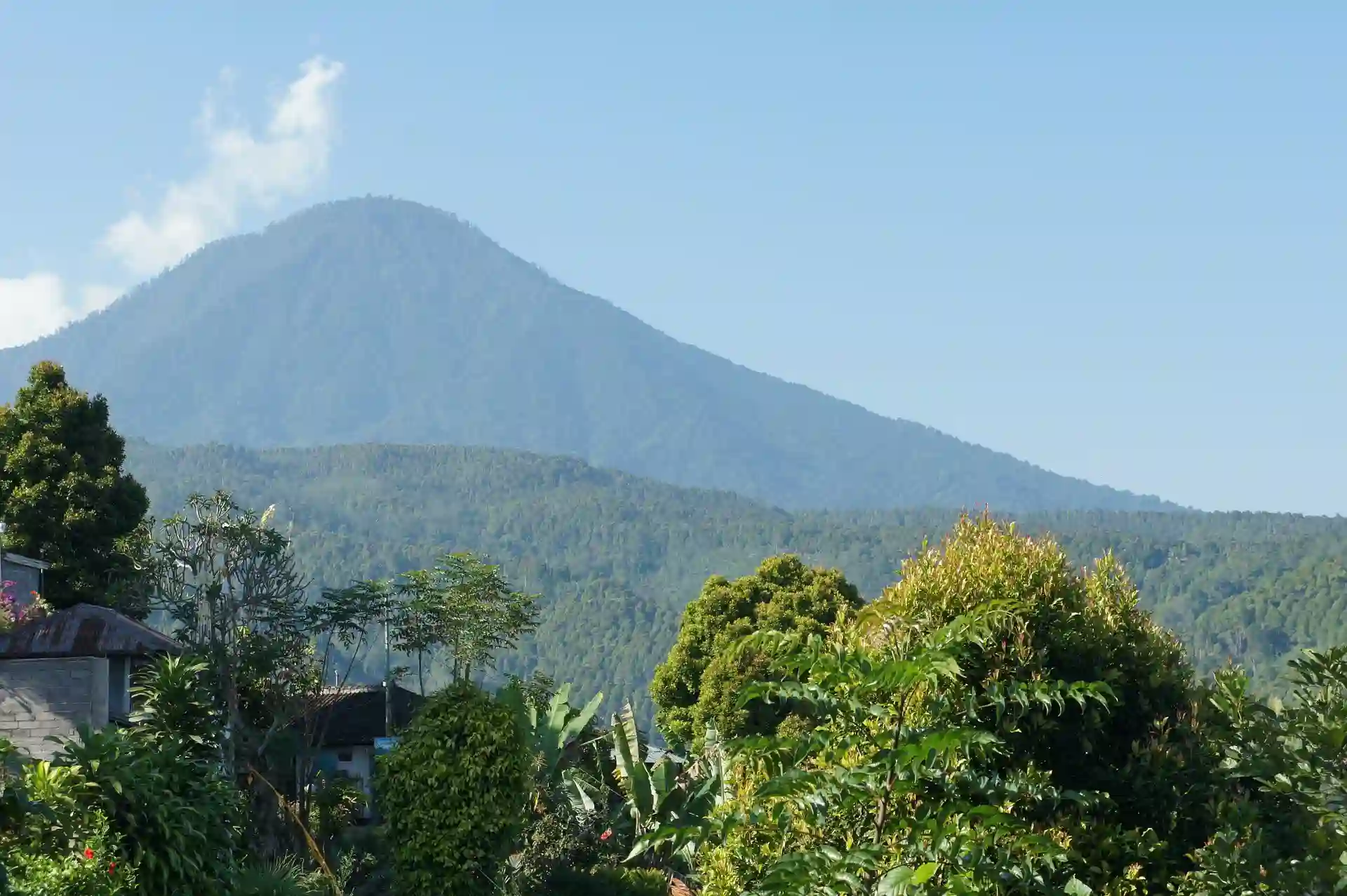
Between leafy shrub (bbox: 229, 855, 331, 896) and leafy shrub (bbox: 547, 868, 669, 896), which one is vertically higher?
leafy shrub (bbox: 229, 855, 331, 896)

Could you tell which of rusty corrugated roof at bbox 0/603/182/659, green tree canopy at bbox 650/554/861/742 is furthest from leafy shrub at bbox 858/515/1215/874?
green tree canopy at bbox 650/554/861/742

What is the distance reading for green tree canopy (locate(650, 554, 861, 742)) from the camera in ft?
155

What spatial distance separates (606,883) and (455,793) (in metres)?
4.19

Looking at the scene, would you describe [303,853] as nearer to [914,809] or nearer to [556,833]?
[556,833]

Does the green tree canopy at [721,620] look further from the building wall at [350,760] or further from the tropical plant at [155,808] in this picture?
the tropical plant at [155,808]

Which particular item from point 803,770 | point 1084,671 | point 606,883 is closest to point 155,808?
point 1084,671

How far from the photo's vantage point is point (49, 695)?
27.6m

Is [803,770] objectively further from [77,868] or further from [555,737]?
[555,737]

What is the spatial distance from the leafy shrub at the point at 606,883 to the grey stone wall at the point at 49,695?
27.6 ft

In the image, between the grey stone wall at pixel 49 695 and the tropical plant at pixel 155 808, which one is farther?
the grey stone wall at pixel 49 695

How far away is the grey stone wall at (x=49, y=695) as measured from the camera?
27484 mm

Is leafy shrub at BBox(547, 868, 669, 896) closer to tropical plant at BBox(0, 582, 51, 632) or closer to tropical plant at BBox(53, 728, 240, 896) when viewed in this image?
tropical plant at BBox(53, 728, 240, 896)

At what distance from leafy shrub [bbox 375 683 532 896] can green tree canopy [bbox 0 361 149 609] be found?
15.9 m

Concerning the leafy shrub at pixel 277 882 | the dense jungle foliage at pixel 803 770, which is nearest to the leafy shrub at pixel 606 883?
the dense jungle foliage at pixel 803 770
